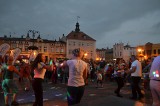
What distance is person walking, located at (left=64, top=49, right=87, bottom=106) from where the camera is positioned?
5406mm

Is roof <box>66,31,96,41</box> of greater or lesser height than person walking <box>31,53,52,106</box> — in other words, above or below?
above

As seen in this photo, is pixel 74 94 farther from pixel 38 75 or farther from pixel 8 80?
pixel 8 80

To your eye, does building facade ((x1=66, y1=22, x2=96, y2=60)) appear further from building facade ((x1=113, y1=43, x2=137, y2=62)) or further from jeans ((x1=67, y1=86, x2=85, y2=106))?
jeans ((x1=67, y1=86, x2=85, y2=106))

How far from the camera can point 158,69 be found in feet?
18.0

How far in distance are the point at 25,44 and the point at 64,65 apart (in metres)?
62.9

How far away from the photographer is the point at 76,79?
5.46 m

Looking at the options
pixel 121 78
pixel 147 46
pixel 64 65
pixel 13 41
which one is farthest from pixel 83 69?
pixel 147 46

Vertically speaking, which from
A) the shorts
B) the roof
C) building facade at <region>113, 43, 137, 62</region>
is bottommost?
the shorts

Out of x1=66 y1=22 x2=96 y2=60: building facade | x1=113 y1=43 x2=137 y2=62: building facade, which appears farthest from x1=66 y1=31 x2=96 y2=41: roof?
x1=113 y1=43 x2=137 y2=62: building facade

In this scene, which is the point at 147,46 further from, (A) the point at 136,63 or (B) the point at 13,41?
(A) the point at 136,63

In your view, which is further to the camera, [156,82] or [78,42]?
[78,42]

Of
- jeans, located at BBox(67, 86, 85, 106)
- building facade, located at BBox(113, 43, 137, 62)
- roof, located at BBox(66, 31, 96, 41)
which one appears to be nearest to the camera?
jeans, located at BBox(67, 86, 85, 106)

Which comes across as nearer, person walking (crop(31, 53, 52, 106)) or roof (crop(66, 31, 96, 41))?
person walking (crop(31, 53, 52, 106))

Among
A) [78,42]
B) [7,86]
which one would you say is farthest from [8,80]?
[78,42]
